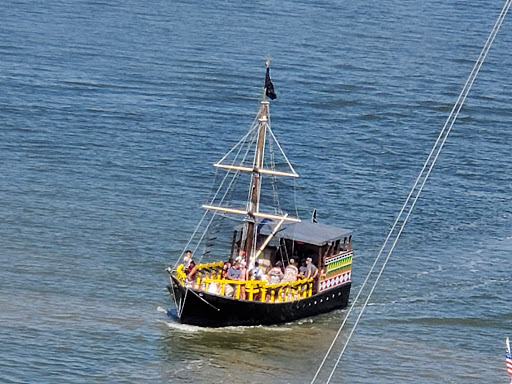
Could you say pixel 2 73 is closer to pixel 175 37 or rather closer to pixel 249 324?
pixel 175 37

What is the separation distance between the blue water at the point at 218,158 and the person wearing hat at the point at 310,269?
1.63 m

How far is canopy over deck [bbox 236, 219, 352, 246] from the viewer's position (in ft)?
153

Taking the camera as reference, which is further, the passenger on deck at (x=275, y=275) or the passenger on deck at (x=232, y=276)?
the passenger on deck at (x=275, y=275)

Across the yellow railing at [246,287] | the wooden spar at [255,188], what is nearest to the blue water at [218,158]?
the yellow railing at [246,287]

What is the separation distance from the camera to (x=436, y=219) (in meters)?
58.7

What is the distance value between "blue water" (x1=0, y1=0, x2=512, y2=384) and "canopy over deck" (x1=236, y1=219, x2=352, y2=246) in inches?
105

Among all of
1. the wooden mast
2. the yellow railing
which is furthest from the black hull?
the wooden mast

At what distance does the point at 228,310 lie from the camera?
145 ft

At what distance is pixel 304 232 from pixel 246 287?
3864 millimetres

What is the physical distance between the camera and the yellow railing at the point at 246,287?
44156 millimetres

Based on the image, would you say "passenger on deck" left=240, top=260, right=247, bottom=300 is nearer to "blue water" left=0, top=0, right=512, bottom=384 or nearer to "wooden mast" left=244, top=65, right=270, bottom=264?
"wooden mast" left=244, top=65, right=270, bottom=264

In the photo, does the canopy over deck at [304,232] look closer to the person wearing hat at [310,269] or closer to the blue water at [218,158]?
the person wearing hat at [310,269]

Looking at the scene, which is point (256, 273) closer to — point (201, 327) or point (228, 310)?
point (228, 310)

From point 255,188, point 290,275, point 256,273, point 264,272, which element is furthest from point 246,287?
point 255,188
